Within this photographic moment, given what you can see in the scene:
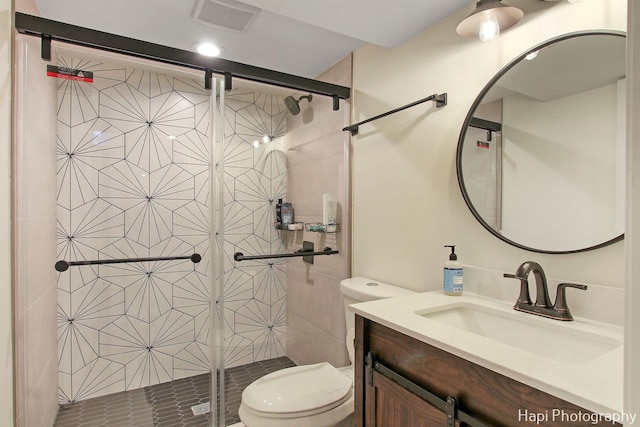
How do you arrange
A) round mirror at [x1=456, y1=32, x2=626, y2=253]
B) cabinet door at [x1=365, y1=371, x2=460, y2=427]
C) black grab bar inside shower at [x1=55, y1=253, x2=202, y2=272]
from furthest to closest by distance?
black grab bar inside shower at [x1=55, y1=253, x2=202, y2=272]
round mirror at [x1=456, y1=32, x2=626, y2=253]
cabinet door at [x1=365, y1=371, x2=460, y2=427]

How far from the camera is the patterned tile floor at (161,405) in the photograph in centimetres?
191

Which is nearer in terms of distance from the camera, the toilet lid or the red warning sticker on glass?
the toilet lid

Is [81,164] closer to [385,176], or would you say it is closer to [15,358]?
[15,358]

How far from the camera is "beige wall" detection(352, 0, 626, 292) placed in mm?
1116

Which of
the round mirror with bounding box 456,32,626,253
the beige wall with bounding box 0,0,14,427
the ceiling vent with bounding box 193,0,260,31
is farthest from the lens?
the ceiling vent with bounding box 193,0,260,31

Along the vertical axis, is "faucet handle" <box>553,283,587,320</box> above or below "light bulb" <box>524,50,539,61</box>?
below

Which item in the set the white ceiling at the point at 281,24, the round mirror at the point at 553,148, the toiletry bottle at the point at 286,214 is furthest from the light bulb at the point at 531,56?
the toiletry bottle at the point at 286,214

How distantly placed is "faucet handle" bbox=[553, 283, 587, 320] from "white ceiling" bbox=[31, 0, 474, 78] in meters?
1.15

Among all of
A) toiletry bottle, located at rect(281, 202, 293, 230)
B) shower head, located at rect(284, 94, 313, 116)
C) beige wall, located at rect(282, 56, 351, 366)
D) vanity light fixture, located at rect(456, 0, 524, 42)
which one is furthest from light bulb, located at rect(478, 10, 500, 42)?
toiletry bottle, located at rect(281, 202, 293, 230)

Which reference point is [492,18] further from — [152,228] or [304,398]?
[152,228]

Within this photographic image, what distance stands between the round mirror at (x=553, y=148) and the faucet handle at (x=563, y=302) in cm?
13

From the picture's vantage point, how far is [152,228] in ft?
6.91

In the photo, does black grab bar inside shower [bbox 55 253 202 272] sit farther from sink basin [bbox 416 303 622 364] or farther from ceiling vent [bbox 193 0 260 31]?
sink basin [bbox 416 303 622 364]

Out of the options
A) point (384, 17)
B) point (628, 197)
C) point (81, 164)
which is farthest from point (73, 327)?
point (628, 197)
